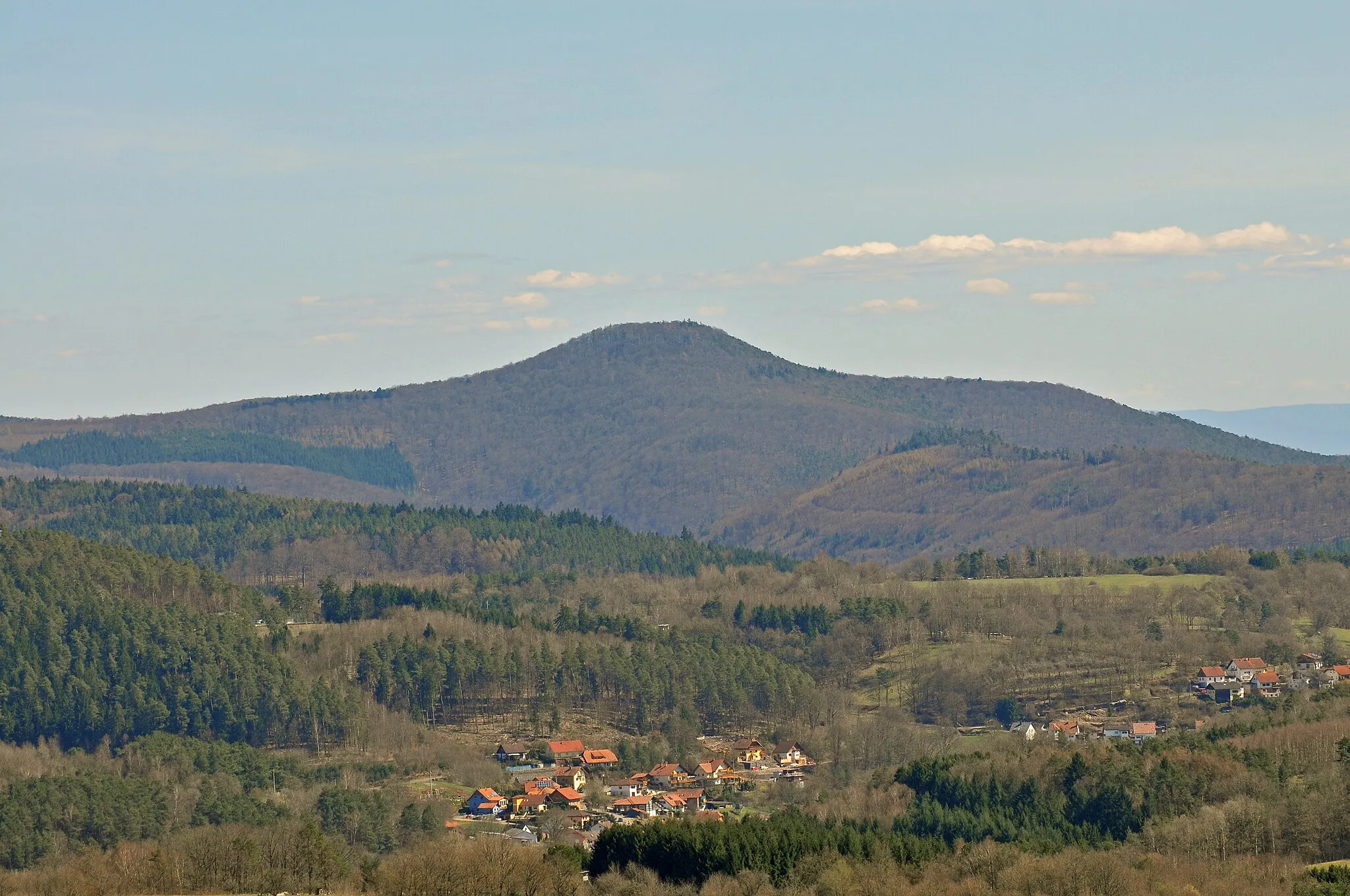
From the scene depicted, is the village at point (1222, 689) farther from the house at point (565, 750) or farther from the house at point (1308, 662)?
the house at point (565, 750)

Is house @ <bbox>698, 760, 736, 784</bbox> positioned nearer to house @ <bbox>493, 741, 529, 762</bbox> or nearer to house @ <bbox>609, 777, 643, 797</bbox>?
house @ <bbox>609, 777, 643, 797</bbox>

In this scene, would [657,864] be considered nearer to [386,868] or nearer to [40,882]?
[386,868]

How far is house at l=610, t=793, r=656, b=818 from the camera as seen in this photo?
144 meters

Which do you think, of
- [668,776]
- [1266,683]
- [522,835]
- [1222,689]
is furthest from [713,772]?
[1266,683]

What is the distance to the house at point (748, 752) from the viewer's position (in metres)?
170

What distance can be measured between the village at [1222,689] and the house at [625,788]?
2984cm

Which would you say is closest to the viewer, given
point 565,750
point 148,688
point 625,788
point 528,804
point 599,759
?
point 528,804

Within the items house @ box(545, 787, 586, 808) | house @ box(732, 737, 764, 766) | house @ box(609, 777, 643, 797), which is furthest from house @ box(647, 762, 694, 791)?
house @ box(545, 787, 586, 808)

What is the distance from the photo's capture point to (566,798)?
486 feet

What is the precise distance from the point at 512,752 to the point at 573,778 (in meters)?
14.0

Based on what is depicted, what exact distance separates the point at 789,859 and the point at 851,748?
6931cm

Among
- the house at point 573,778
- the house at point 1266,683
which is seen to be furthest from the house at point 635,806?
the house at point 1266,683

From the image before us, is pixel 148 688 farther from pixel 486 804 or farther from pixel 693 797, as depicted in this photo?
pixel 693 797

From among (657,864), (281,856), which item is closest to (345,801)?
(281,856)
